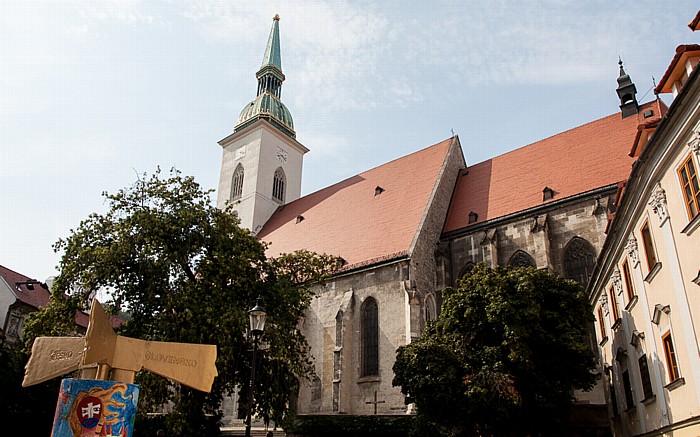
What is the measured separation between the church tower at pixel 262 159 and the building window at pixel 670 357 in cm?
2482

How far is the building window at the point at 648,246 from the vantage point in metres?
9.99

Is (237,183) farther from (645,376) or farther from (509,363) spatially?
(645,376)

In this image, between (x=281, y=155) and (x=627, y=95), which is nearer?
(x=627, y=95)

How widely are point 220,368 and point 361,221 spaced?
11.9 m

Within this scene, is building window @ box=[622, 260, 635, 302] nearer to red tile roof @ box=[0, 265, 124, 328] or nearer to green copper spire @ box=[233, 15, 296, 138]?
red tile roof @ box=[0, 265, 124, 328]

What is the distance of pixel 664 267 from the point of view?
9.25m

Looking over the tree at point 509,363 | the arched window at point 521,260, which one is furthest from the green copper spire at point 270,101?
the tree at point 509,363

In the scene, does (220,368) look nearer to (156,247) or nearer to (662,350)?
(156,247)

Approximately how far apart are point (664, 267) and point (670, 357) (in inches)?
62.9

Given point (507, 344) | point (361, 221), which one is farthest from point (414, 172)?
point (507, 344)

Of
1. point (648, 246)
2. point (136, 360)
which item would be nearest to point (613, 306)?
point (648, 246)

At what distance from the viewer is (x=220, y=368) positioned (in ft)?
45.3

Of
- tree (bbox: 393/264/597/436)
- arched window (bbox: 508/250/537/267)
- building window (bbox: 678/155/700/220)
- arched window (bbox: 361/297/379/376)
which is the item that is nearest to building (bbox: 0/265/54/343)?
arched window (bbox: 361/297/379/376)

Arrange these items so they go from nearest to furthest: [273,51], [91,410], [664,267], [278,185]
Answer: [91,410] < [664,267] < [278,185] < [273,51]
